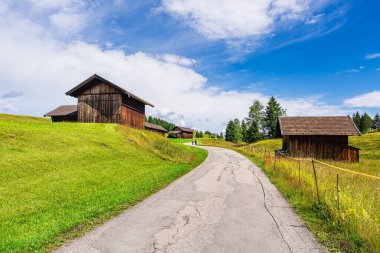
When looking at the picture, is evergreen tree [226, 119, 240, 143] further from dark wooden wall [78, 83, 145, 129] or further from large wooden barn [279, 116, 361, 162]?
dark wooden wall [78, 83, 145, 129]

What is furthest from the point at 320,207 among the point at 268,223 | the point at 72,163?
the point at 72,163

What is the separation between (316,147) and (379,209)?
89.0 feet

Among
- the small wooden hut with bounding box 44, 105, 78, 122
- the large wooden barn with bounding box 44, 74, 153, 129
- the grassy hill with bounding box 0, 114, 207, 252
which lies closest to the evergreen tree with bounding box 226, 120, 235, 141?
the small wooden hut with bounding box 44, 105, 78, 122

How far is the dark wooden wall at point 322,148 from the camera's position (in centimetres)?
3094

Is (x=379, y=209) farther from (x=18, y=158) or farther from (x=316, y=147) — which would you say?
(x=316, y=147)

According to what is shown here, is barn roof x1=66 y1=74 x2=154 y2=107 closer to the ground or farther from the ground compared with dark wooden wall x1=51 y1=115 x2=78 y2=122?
farther from the ground

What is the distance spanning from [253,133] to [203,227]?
247 feet

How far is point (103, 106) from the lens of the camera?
31594mm

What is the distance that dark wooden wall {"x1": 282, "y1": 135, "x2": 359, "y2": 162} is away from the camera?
3094cm

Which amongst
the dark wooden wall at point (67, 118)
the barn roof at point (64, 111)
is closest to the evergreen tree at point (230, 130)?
the barn roof at point (64, 111)

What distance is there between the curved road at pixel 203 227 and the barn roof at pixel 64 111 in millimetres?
35375

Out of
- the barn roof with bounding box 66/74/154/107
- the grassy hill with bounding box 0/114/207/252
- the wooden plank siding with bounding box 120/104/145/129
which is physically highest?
the barn roof with bounding box 66/74/154/107

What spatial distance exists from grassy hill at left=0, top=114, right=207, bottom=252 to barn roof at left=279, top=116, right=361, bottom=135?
60.8 feet

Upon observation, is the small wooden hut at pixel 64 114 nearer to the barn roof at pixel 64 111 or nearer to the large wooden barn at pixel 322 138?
the barn roof at pixel 64 111
